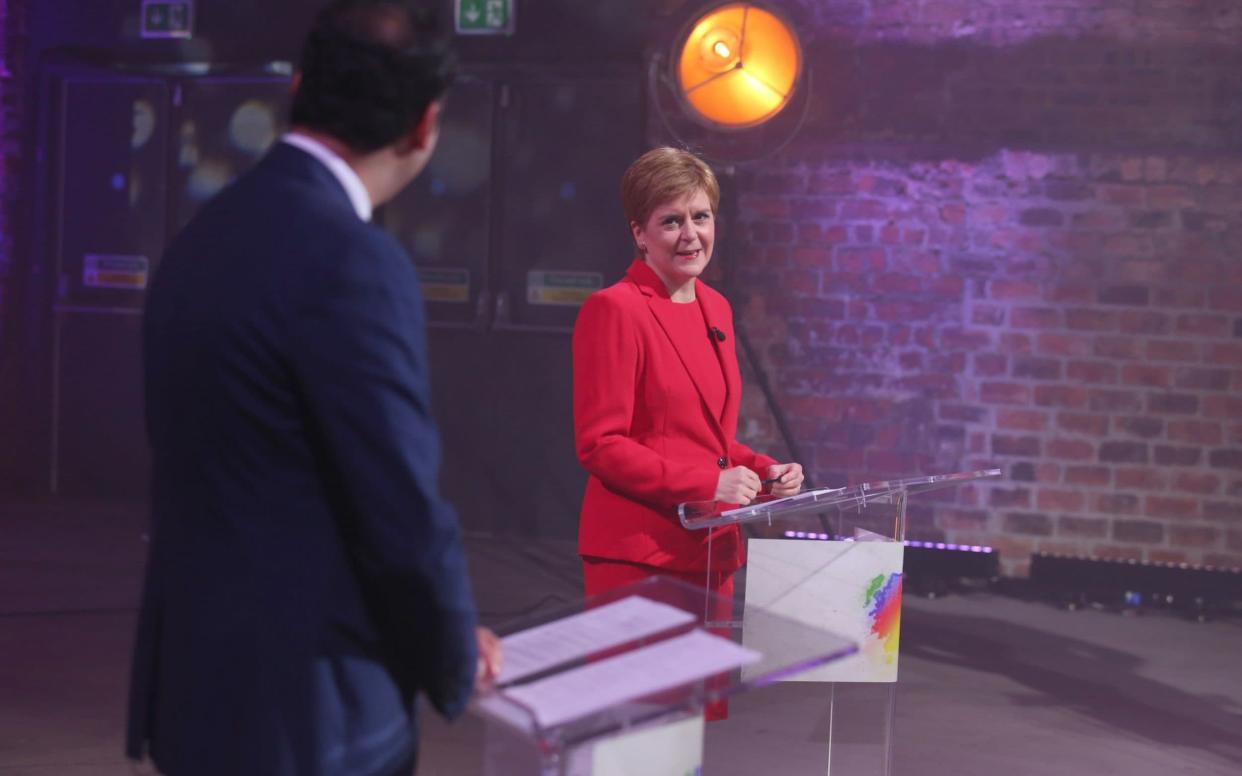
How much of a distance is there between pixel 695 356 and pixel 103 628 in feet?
9.85

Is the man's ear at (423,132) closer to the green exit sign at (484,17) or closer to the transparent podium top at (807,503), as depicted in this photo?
the transparent podium top at (807,503)

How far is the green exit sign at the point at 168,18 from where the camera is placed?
696cm

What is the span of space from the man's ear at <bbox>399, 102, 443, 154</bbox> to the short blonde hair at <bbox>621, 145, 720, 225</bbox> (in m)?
1.17

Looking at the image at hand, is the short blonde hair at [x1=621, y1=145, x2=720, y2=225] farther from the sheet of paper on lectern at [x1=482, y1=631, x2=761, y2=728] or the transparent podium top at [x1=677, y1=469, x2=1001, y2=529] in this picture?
the sheet of paper on lectern at [x1=482, y1=631, x2=761, y2=728]

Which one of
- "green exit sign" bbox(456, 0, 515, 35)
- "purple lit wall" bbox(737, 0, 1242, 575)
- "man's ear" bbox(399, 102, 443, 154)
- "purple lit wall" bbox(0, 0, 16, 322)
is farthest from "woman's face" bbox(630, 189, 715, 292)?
"purple lit wall" bbox(0, 0, 16, 322)

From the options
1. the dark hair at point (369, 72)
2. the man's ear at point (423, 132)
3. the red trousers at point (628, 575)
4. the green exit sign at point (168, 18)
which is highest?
the green exit sign at point (168, 18)

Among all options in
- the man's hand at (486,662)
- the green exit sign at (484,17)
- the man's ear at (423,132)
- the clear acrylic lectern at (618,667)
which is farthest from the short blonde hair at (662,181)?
the green exit sign at (484,17)

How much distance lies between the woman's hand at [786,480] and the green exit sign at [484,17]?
4.57 m

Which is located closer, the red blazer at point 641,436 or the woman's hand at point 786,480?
the red blazer at point 641,436

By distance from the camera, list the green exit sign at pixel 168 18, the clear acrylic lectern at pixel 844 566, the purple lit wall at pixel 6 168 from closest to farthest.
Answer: the clear acrylic lectern at pixel 844 566, the green exit sign at pixel 168 18, the purple lit wall at pixel 6 168

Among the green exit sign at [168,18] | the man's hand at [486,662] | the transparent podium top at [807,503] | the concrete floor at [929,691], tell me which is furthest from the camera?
the green exit sign at [168,18]

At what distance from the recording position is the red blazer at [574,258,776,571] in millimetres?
2303

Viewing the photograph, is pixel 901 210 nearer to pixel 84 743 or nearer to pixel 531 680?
pixel 84 743

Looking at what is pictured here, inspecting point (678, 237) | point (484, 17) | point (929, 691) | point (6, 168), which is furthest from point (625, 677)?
point (6, 168)
